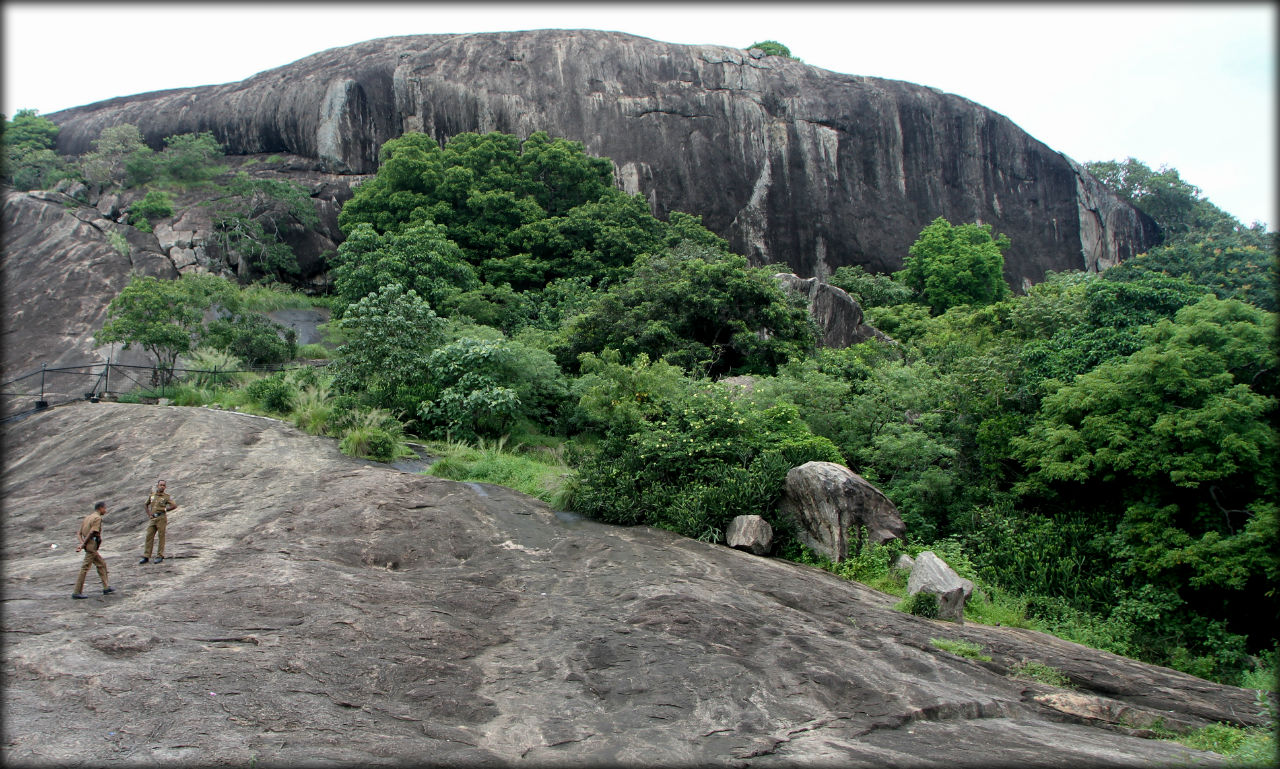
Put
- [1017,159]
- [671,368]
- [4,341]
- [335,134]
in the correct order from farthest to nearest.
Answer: [1017,159], [335,134], [4,341], [671,368]

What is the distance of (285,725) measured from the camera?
5.91 meters

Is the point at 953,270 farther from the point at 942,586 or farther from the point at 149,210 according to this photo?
the point at 149,210

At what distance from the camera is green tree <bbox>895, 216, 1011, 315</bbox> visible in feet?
101

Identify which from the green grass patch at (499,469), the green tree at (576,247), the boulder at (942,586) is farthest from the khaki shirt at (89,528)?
the green tree at (576,247)

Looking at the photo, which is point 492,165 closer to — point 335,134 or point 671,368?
point 335,134

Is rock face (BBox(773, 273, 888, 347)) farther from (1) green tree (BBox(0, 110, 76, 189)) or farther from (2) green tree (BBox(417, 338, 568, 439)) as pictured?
(1) green tree (BBox(0, 110, 76, 189))

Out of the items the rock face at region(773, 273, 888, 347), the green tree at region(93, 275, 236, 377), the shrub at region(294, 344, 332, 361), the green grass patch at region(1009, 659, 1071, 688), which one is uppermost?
the rock face at region(773, 273, 888, 347)

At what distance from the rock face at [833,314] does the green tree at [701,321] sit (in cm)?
308

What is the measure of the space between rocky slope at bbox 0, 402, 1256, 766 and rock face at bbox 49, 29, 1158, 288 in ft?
77.6

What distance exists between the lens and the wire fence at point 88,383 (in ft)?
60.4

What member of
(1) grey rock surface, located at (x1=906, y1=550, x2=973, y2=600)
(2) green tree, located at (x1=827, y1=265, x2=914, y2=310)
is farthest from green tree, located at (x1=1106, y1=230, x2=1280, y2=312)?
(1) grey rock surface, located at (x1=906, y1=550, x2=973, y2=600)

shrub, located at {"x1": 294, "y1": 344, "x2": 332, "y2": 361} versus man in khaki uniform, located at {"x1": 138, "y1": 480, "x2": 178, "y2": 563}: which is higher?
shrub, located at {"x1": 294, "y1": 344, "x2": 332, "y2": 361}

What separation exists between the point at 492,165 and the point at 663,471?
17.3 metres

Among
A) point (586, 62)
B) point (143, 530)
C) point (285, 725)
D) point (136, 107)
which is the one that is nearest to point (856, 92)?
point (586, 62)
